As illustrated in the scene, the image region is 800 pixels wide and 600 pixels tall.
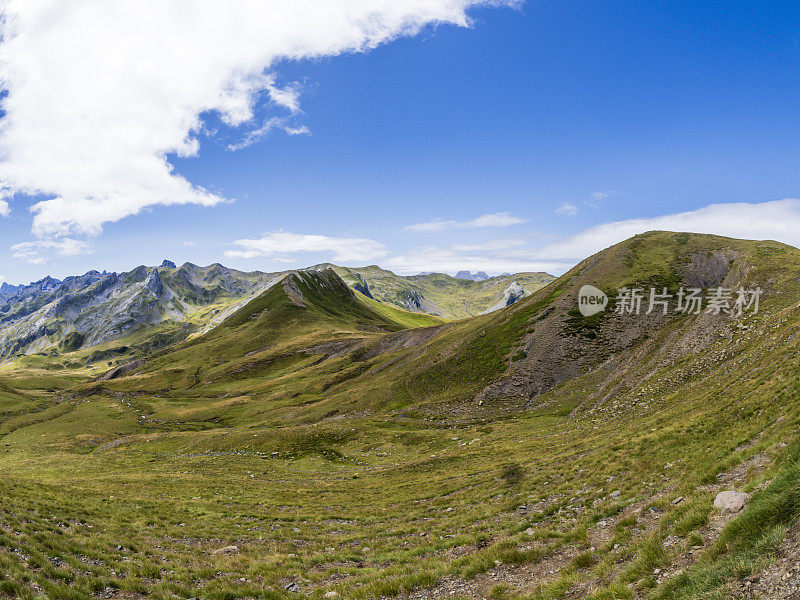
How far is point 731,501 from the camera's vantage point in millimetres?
10750

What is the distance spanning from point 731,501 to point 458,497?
61.5 feet

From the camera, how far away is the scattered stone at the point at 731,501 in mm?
10438

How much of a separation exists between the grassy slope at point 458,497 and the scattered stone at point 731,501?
17.3 inches

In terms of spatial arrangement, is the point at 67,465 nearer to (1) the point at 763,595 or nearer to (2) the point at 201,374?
(1) the point at 763,595

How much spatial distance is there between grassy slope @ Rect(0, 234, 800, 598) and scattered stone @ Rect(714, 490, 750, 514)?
439mm

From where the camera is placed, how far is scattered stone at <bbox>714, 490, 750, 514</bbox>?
1044 centimetres
